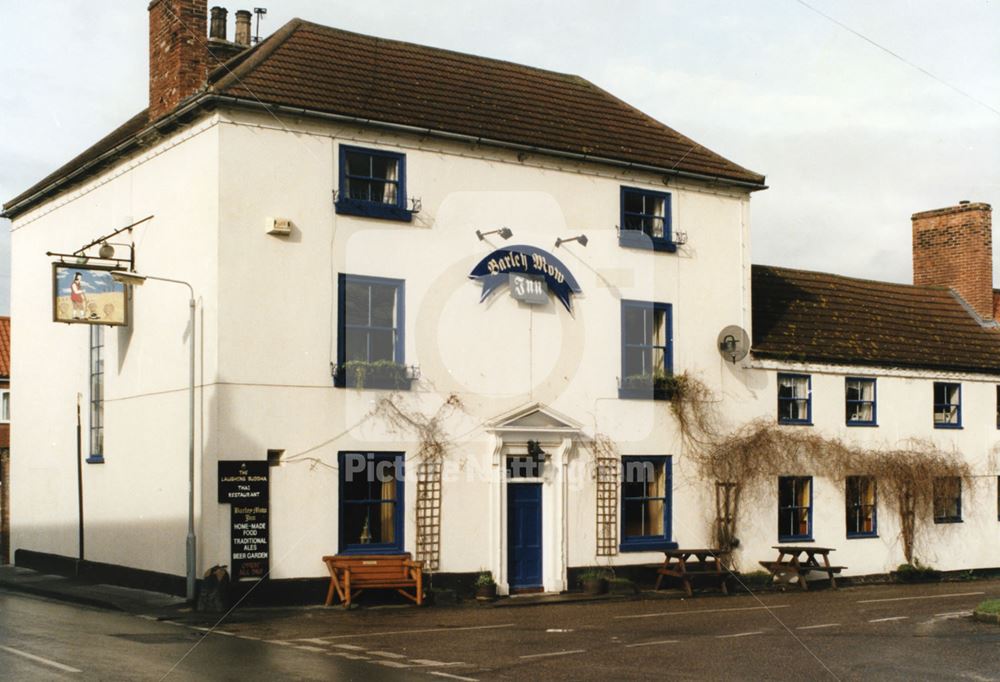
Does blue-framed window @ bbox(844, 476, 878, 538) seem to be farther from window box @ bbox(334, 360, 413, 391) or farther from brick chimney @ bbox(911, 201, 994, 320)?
window box @ bbox(334, 360, 413, 391)

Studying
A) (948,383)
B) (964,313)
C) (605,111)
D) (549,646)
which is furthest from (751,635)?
(964,313)

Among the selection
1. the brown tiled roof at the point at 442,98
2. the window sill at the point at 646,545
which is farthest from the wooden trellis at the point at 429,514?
the brown tiled roof at the point at 442,98

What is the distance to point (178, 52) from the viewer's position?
925 inches

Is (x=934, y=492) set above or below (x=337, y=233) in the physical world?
below

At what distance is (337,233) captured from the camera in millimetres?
22625

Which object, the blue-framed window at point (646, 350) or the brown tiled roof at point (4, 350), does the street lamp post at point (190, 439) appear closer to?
the blue-framed window at point (646, 350)

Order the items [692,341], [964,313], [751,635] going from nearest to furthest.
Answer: [751,635], [692,341], [964,313]

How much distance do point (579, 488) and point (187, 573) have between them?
814 cm

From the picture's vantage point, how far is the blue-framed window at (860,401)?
3019 centimetres

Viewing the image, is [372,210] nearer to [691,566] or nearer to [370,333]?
[370,333]

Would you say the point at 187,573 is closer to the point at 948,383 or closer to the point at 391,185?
the point at 391,185

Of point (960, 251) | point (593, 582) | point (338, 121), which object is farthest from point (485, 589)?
point (960, 251)

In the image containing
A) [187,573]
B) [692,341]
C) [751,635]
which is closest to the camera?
[751,635]

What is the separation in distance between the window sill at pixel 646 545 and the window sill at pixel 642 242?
6.34m
